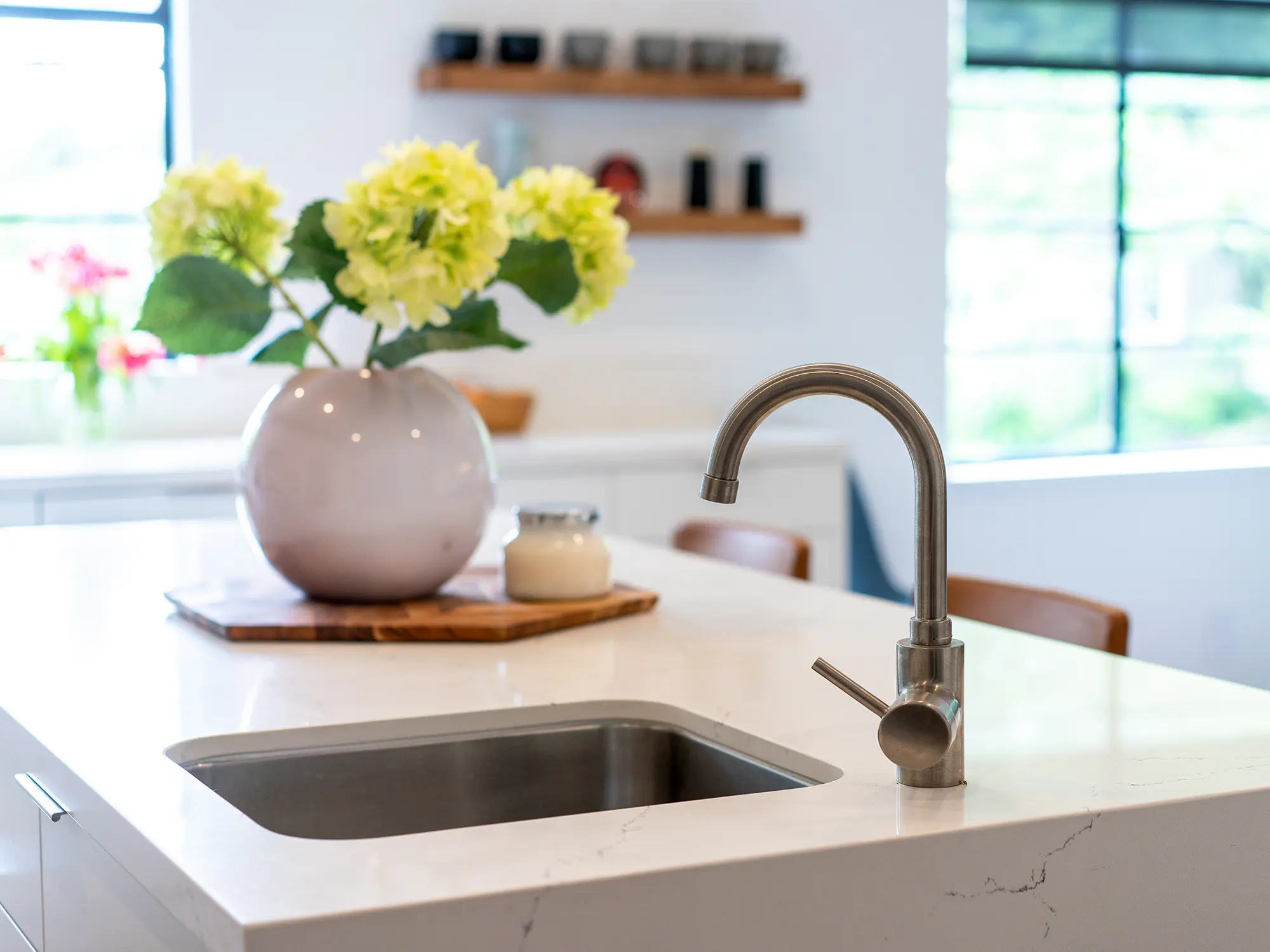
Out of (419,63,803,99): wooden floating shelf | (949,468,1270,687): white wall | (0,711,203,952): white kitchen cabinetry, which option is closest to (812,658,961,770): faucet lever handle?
(0,711,203,952): white kitchen cabinetry

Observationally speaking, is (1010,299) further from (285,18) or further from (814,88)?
(285,18)

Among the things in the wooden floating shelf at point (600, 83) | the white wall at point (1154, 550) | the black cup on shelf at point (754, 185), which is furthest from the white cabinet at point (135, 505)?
the white wall at point (1154, 550)

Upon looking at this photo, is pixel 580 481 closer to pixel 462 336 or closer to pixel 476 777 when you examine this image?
pixel 462 336

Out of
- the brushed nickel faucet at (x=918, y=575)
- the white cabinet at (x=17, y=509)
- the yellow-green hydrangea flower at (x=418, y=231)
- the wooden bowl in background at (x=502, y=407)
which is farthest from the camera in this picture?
the wooden bowl in background at (x=502, y=407)

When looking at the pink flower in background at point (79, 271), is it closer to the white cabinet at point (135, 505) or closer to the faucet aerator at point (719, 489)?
the white cabinet at point (135, 505)

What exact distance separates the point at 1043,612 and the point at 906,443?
95 cm

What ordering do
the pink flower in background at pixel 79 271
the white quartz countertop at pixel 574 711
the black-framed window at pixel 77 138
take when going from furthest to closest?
the black-framed window at pixel 77 138
the pink flower in background at pixel 79 271
the white quartz countertop at pixel 574 711

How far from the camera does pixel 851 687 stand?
1.01 metres

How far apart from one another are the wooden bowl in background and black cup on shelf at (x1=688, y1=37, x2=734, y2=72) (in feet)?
3.64

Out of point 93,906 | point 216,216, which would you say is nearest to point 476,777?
point 93,906

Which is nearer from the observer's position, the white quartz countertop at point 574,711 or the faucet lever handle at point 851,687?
the white quartz countertop at point 574,711

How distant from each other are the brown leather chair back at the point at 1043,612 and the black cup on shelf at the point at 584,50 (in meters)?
A: 2.61

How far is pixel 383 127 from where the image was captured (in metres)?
4.18

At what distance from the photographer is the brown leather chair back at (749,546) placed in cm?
232
